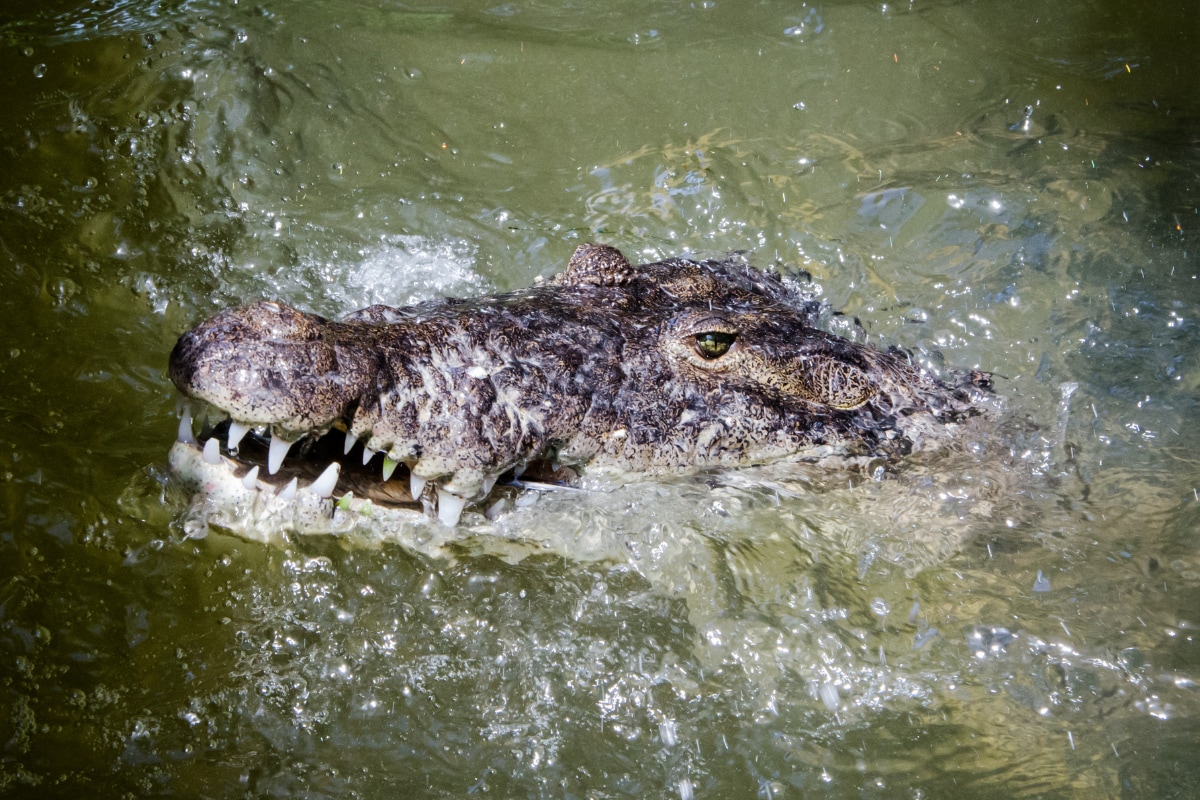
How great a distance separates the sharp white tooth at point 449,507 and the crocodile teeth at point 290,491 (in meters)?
0.43

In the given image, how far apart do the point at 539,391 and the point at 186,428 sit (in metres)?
1.08

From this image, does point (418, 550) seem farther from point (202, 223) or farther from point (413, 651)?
point (202, 223)

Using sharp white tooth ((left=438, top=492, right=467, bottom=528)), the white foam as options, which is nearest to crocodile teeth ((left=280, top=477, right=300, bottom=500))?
sharp white tooth ((left=438, top=492, right=467, bottom=528))

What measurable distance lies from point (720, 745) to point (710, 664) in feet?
1.07

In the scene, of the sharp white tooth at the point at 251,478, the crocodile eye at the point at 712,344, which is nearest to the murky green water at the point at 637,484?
the sharp white tooth at the point at 251,478

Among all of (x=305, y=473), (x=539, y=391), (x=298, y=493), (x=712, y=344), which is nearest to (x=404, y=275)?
(x=712, y=344)

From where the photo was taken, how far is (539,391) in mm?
3172

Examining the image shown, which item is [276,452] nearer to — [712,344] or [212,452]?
[212,452]

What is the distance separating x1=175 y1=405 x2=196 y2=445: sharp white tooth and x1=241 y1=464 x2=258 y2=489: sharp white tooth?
0.66 feet

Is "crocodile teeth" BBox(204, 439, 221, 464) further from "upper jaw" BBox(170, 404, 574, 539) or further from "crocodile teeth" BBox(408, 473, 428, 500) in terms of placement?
"crocodile teeth" BBox(408, 473, 428, 500)

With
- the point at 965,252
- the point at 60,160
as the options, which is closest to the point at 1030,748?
the point at 965,252

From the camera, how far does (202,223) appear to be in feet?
16.9

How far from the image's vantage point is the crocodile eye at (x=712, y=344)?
12.1 ft

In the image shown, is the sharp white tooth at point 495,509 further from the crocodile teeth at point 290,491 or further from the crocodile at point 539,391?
the crocodile teeth at point 290,491
